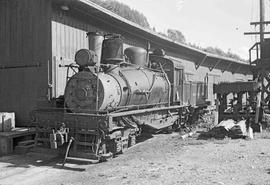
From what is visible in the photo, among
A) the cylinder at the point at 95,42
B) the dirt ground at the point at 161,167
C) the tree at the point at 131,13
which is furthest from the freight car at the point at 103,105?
the tree at the point at 131,13

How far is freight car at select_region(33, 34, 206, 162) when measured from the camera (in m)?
8.26

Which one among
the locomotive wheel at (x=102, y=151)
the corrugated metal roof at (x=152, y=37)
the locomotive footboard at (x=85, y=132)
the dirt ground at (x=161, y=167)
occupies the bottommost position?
the dirt ground at (x=161, y=167)

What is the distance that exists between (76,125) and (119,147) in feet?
4.08

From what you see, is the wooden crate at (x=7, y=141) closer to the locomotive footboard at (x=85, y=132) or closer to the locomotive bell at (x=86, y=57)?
the locomotive footboard at (x=85, y=132)

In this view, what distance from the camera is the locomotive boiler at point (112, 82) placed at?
8.59 m

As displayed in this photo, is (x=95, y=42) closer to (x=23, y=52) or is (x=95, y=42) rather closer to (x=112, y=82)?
(x=112, y=82)

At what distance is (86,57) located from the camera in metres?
8.70

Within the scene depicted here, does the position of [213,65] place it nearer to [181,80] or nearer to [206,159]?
[181,80]

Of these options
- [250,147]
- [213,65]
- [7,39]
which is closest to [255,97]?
[250,147]

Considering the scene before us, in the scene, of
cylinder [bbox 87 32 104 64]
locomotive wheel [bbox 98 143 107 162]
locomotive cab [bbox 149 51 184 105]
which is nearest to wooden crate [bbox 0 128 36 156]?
locomotive wheel [bbox 98 143 107 162]

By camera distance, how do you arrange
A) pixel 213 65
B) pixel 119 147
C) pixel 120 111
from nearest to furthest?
1. pixel 119 147
2. pixel 120 111
3. pixel 213 65

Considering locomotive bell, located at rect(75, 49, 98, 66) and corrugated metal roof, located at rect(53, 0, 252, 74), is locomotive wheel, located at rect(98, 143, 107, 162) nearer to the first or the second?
locomotive bell, located at rect(75, 49, 98, 66)

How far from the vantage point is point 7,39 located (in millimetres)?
11984

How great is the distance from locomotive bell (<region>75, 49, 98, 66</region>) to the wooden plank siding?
2.77 meters
